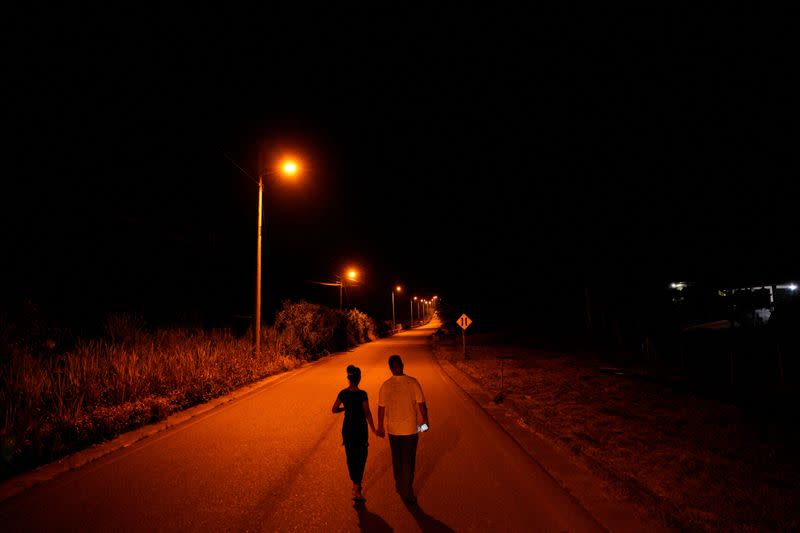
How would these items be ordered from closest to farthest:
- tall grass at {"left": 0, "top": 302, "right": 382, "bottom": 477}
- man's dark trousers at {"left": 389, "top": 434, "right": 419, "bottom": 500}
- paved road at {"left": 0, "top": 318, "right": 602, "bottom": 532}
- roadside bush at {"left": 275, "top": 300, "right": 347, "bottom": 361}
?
paved road at {"left": 0, "top": 318, "right": 602, "bottom": 532}
man's dark trousers at {"left": 389, "top": 434, "right": 419, "bottom": 500}
tall grass at {"left": 0, "top": 302, "right": 382, "bottom": 477}
roadside bush at {"left": 275, "top": 300, "right": 347, "bottom": 361}

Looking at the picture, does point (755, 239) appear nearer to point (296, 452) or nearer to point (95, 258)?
point (296, 452)

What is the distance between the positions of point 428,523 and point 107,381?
8240 millimetres

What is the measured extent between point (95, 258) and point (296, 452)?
1759 centimetres

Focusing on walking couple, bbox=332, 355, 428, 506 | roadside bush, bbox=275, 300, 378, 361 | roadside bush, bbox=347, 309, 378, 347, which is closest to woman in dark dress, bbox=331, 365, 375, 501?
walking couple, bbox=332, 355, 428, 506

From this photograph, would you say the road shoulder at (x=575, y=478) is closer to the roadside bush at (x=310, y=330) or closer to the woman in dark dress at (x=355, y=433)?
the woman in dark dress at (x=355, y=433)

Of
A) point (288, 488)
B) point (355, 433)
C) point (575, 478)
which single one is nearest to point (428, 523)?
point (355, 433)

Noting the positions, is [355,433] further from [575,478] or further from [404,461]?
[575,478]

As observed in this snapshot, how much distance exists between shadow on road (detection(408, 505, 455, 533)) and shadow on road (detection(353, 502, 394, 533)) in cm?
31

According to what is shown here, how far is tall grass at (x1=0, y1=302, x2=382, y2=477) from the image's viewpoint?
21.7 ft

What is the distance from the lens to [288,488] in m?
5.00

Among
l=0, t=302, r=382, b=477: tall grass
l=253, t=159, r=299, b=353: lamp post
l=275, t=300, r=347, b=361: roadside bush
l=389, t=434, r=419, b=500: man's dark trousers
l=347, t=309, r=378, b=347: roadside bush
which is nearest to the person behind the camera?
l=389, t=434, r=419, b=500: man's dark trousers

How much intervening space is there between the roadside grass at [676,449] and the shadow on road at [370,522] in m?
2.54

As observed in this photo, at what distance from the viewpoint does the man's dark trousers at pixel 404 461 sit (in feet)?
15.1

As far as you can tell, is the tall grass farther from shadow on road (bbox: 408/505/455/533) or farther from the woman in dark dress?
shadow on road (bbox: 408/505/455/533)
